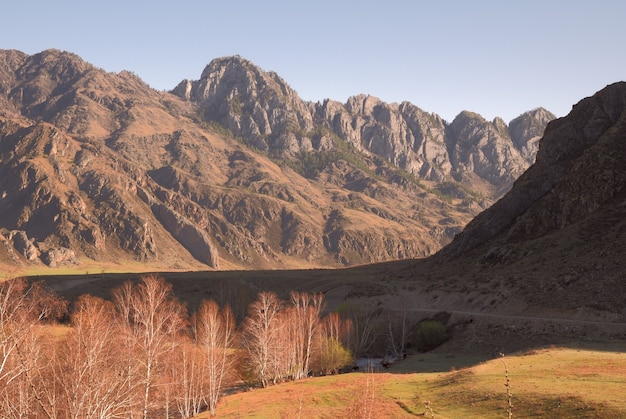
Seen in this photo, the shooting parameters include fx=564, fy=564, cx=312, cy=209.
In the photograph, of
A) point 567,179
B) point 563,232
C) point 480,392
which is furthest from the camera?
point 567,179

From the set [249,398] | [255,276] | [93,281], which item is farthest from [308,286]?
[249,398]

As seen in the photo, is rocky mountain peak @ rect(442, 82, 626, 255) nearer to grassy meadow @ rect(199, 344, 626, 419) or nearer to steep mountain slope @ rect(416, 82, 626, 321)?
steep mountain slope @ rect(416, 82, 626, 321)

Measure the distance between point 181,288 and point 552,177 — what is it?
4707 inches

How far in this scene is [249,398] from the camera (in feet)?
252

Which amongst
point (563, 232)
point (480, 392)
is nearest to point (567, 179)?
point (563, 232)

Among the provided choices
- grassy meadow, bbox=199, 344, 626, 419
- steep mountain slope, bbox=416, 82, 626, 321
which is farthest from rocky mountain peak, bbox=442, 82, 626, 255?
grassy meadow, bbox=199, 344, 626, 419

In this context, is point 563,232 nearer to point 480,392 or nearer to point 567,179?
point 567,179

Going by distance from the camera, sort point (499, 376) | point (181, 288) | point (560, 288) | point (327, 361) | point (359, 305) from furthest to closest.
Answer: point (181, 288), point (359, 305), point (560, 288), point (327, 361), point (499, 376)

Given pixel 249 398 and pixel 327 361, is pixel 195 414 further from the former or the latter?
pixel 327 361

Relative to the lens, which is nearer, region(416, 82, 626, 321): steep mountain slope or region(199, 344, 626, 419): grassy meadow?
region(199, 344, 626, 419): grassy meadow

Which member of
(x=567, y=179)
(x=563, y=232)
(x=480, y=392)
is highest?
(x=567, y=179)

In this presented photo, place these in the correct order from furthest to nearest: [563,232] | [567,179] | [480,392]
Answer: [567,179], [563,232], [480,392]

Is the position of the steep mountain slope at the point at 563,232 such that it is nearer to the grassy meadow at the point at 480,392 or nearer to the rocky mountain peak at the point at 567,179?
the rocky mountain peak at the point at 567,179

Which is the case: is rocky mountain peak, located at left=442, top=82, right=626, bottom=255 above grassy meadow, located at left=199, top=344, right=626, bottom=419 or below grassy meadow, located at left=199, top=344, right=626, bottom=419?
above
